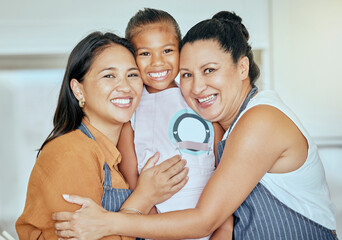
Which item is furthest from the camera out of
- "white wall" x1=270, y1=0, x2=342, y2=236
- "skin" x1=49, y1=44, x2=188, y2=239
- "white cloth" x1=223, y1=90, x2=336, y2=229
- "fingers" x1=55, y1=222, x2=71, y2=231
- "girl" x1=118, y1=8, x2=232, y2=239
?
"white wall" x1=270, y1=0, x2=342, y2=236

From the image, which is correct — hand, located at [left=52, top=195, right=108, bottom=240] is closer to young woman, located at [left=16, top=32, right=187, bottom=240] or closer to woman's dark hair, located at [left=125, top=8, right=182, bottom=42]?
young woman, located at [left=16, top=32, right=187, bottom=240]

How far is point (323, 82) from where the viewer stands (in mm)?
3098

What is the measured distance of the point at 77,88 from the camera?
1.63 metres

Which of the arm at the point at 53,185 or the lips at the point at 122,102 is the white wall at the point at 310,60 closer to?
the lips at the point at 122,102

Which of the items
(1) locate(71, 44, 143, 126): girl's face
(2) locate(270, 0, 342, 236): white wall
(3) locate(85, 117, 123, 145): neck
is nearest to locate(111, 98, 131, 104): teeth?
(1) locate(71, 44, 143, 126): girl's face

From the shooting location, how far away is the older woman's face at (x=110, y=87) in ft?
5.21

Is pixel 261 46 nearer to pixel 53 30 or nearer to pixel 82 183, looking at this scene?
pixel 53 30

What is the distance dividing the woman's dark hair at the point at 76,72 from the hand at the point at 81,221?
1.11ft

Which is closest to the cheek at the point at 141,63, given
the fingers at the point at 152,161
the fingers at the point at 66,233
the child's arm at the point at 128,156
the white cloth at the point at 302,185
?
the child's arm at the point at 128,156

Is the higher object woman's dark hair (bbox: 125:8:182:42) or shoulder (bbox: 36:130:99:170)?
woman's dark hair (bbox: 125:8:182:42)

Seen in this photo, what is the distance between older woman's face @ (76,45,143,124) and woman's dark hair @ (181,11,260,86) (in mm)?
276

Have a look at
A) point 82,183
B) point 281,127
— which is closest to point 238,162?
point 281,127

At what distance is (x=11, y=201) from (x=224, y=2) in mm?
2534

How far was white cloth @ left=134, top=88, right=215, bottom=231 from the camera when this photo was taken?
5.38 feet
